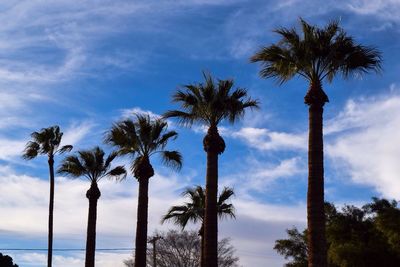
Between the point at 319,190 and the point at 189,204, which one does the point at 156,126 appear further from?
the point at 319,190

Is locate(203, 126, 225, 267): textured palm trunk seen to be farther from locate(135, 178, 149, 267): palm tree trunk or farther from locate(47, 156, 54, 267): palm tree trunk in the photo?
locate(47, 156, 54, 267): palm tree trunk

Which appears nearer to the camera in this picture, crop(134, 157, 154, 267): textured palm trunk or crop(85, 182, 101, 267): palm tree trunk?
crop(134, 157, 154, 267): textured palm trunk

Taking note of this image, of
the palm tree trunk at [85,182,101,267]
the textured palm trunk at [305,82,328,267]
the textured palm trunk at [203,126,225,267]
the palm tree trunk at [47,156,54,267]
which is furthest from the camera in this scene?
the palm tree trunk at [47,156,54,267]

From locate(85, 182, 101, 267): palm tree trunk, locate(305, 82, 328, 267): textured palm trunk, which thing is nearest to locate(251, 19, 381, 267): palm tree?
locate(305, 82, 328, 267): textured palm trunk

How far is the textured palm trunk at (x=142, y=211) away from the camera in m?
29.8

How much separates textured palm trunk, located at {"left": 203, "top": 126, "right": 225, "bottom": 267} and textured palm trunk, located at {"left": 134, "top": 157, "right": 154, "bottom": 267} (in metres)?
4.72

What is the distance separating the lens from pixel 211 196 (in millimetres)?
26156

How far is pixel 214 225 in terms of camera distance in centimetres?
2586

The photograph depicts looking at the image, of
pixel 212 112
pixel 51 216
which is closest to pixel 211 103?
pixel 212 112

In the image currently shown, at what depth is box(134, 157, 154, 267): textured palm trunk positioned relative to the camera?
2978cm

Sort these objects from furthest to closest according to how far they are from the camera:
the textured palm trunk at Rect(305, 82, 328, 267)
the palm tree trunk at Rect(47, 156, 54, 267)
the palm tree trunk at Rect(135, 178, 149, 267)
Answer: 1. the palm tree trunk at Rect(47, 156, 54, 267)
2. the palm tree trunk at Rect(135, 178, 149, 267)
3. the textured palm trunk at Rect(305, 82, 328, 267)

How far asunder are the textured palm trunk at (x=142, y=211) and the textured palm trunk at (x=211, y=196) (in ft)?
15.5

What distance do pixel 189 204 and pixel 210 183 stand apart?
40.9 feet

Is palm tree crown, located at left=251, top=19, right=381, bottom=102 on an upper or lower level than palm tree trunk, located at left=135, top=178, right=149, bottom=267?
upper
